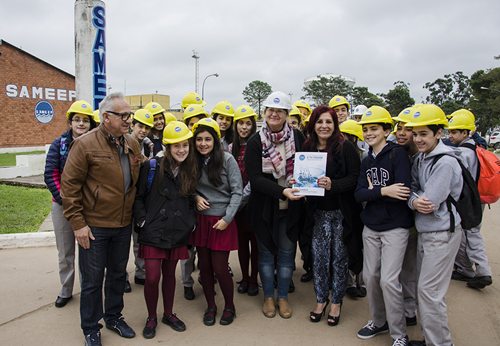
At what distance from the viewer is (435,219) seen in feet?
9.68

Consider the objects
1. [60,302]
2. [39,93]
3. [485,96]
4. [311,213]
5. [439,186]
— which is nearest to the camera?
[439,186]

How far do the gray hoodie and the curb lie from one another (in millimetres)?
5423

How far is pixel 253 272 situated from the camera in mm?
4465

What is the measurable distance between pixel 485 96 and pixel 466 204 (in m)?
44.3

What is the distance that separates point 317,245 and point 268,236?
1.57 feet

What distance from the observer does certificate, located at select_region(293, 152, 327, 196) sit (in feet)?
11.3

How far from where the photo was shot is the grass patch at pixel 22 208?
7.09 metres

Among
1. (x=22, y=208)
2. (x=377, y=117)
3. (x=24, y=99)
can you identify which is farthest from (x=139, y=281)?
(x=24, y=99)

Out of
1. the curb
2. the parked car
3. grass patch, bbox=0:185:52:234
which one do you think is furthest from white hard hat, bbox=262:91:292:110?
the parked car

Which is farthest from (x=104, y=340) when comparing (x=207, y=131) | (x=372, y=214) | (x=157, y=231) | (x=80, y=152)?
(x=372, y=214)

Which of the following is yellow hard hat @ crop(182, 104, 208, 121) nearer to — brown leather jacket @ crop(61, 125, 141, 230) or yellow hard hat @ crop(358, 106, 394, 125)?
brown leather jacket @ crop(61, 125, 141, 230)

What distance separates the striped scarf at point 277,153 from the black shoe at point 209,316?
1445 millimetres

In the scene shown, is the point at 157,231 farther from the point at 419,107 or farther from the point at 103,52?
the point at 103,52

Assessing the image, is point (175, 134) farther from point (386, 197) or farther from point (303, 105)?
point (303, 105)
